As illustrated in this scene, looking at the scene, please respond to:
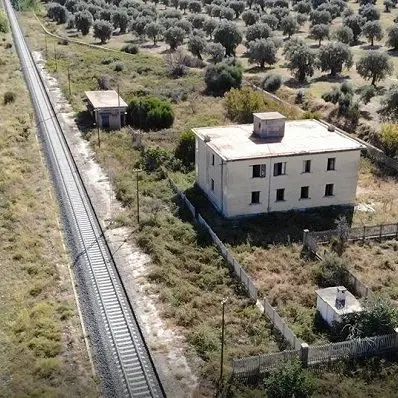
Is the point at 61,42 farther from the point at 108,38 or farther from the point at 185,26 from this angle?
the point at 185,26

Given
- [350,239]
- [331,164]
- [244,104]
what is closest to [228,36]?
[244,104]

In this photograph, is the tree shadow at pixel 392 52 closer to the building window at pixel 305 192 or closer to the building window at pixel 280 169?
the building window at pixel 305 192

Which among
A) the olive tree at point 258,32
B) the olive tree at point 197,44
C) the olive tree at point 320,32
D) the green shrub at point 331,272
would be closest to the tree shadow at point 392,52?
the olive tree at point 320,32

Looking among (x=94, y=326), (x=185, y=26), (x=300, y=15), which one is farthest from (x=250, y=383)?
(x=300, y=15)

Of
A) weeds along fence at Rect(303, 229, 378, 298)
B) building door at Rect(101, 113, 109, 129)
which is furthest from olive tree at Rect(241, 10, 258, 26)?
weeds along fence at Rect(303, 229, 378, 298)

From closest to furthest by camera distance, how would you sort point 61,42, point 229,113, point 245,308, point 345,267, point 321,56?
point 245,308 < point 345,267 < point 229,113 < point 321,56 < point 61,42

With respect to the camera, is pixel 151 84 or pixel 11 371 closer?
pixel 11 371

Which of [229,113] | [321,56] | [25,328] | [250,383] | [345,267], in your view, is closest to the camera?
[250,383]
